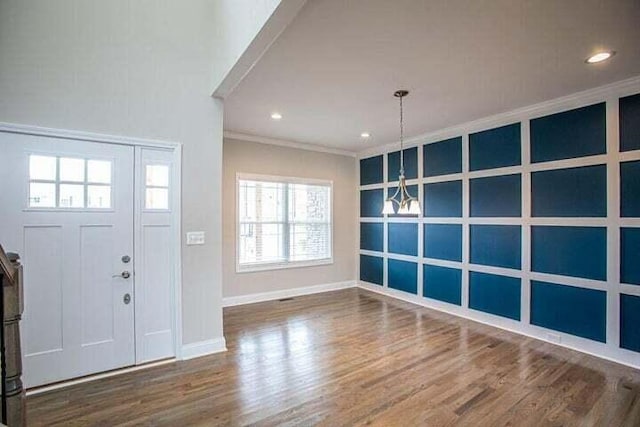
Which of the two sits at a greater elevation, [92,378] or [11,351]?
[11,351]

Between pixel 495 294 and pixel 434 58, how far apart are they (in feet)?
10.3

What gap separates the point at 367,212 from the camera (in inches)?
253

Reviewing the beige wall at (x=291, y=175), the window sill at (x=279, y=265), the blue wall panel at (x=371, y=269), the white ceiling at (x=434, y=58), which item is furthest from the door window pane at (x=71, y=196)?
the blue wall panel at (x=371, y=269)

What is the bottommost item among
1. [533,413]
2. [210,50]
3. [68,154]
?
[533,413]

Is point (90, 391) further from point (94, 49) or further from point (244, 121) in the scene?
point (244, 121)

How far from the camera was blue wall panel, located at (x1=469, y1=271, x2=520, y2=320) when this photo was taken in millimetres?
4074

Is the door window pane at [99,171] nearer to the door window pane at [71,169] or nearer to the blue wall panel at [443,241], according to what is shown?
the door window pane at [71,169]

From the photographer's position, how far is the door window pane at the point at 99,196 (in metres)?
2.90

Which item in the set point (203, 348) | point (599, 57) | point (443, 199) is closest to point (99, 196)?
point (203, 348)

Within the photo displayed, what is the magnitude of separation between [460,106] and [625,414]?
322 centimetres

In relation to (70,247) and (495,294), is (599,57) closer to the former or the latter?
(495,294)

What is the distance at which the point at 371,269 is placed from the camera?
6.33 metres

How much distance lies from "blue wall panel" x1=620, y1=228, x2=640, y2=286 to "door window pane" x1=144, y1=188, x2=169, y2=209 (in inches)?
179

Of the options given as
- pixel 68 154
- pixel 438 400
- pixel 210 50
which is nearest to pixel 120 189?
pixel 68 154
